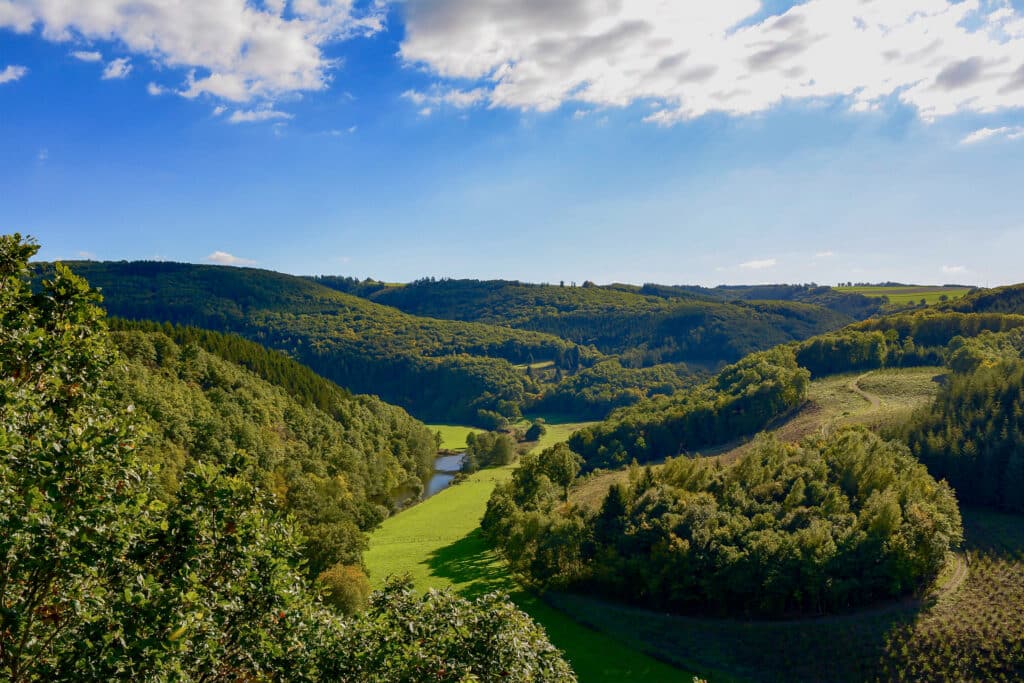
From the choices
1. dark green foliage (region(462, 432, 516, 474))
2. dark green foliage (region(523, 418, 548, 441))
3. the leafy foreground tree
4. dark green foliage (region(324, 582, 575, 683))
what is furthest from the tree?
dark green foliage (region(523, 418, 548, 441))

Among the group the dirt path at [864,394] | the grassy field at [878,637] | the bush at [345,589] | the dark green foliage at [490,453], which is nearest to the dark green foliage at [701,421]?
the dirt path at [864,394]

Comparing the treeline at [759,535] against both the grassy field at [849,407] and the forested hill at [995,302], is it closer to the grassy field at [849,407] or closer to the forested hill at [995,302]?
the grassy field at [849,407]

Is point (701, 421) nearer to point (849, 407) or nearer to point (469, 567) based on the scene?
point (849, 407)

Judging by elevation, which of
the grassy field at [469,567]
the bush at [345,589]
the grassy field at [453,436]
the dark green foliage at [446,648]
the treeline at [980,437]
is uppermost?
the dark green foliage at [446,648]

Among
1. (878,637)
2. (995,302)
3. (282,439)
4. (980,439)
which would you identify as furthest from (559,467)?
(995,302)

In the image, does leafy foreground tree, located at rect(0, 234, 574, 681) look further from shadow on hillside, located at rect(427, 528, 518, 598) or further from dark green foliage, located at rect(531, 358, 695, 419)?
dark green foliage, located at rect(531, 358, 695, 419)

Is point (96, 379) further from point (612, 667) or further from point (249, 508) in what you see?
point (612, 667)
